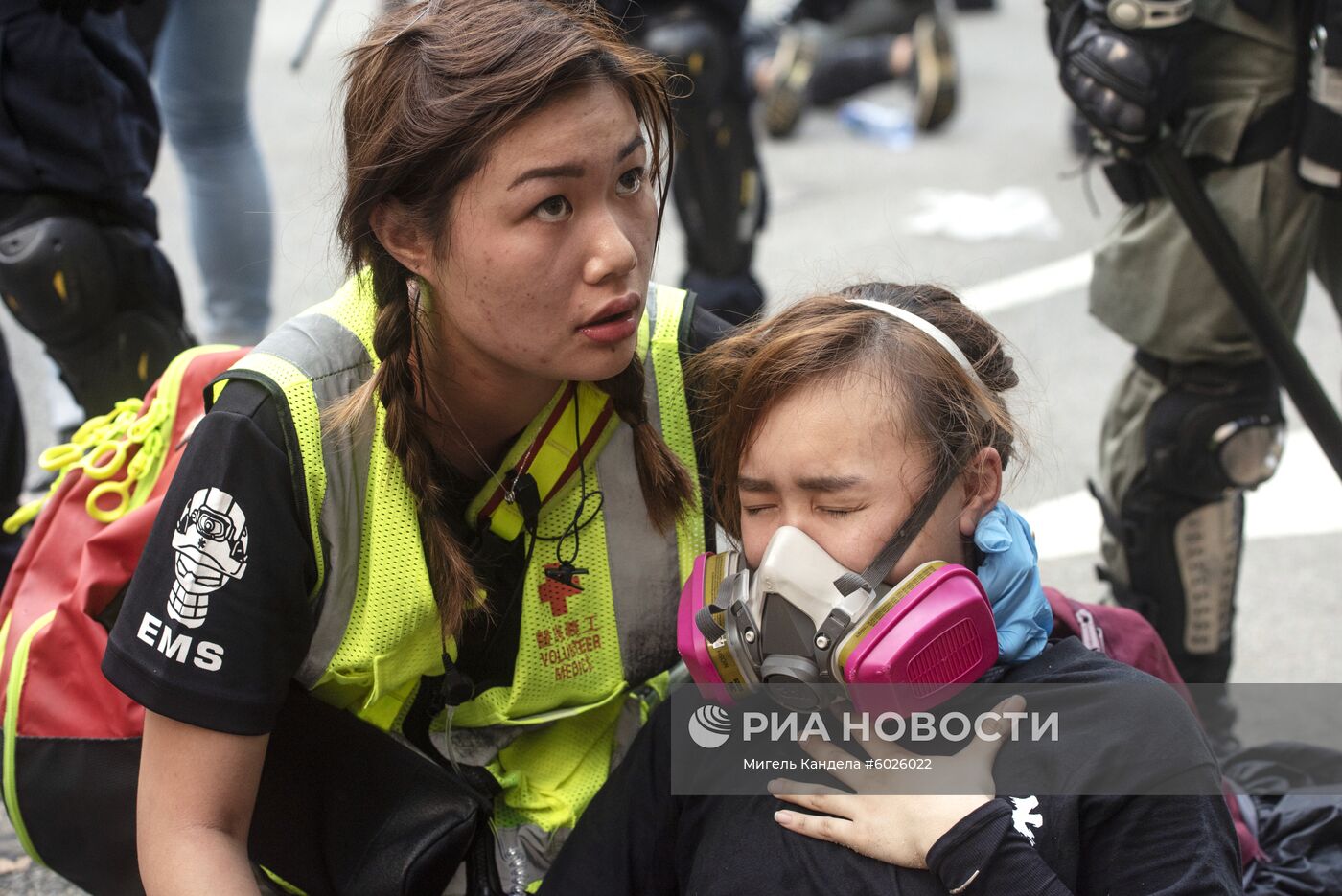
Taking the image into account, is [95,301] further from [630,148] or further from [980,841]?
[980,841]

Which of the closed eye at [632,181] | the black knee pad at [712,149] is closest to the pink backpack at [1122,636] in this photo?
the closed eye at [632,181]

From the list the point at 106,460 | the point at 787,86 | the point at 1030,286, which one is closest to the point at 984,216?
the point at 1030,286

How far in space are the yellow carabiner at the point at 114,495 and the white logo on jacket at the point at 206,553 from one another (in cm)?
32

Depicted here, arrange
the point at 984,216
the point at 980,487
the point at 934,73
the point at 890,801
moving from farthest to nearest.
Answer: the point at 934,73 < the point at 984,216 < the point at 980,487 < the point at 890,801

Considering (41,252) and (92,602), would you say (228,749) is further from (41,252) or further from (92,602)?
(41,252)

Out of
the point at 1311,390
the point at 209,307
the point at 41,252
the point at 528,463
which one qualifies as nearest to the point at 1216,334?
the point at 1311,390

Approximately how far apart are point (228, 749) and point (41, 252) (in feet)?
4.34

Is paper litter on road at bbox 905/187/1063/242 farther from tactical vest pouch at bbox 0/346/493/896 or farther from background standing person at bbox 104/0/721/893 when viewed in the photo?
tactical vest pouch at bbox 0/346/493/896

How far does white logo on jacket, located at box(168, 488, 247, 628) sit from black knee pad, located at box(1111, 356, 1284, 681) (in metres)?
1.53

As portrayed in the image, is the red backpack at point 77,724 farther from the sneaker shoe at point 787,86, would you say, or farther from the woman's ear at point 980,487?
the sneaker shoe at point 787,86

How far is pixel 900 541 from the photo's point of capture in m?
1.64

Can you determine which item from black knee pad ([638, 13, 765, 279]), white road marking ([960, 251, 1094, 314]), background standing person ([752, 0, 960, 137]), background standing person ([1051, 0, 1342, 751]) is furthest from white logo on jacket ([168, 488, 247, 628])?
background standing person ([752, 0, 960, 137])

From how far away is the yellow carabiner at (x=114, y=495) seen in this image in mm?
1963

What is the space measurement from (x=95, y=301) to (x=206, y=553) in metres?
1.27
